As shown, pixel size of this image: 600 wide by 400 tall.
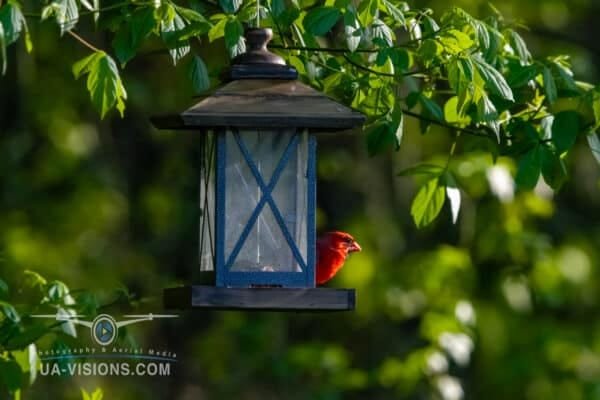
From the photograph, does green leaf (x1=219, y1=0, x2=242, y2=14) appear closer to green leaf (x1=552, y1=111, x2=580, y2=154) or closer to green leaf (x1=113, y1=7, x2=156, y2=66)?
green leaf (x1=113, y1=7, x2=156, y2=66)

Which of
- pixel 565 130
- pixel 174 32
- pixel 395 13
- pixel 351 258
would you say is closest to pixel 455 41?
pixel 395 13

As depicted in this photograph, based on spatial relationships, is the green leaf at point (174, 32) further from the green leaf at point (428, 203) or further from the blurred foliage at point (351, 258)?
the blurred foliage at point (351, 258)

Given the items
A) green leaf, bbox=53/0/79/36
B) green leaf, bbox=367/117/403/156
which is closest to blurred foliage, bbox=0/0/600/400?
green leaf, bbox=367/117/403/156

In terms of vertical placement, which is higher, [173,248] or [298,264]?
[298,264]

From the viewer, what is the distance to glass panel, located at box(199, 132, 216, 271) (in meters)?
4.57

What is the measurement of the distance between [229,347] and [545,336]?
7.81ft

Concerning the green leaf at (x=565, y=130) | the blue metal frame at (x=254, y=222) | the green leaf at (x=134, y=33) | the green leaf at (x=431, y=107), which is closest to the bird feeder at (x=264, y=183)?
the blue metal frame at (x=254, y=222)

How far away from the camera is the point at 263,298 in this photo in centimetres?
428

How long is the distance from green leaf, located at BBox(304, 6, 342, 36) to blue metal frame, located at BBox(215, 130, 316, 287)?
331 millimetres

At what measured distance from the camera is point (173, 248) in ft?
38.4

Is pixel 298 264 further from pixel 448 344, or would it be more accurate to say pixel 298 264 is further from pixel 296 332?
pixel 296 332

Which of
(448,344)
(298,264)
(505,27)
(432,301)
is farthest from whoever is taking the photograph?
(432,301)

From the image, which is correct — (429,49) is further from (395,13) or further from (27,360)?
(27,360)

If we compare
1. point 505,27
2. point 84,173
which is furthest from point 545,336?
point 505,27
